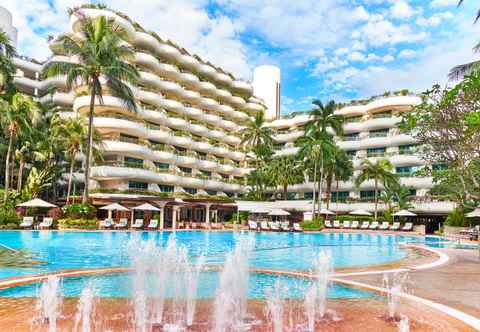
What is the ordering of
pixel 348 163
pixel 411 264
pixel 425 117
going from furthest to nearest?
pixel 348 163 < pixel 425 117 < pixel 411 264

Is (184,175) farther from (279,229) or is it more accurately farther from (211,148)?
(279,229)

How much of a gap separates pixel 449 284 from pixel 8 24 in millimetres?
63459

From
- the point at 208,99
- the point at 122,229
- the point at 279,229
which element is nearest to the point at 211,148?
the point at 208,99

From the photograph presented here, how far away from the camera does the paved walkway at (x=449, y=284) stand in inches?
333

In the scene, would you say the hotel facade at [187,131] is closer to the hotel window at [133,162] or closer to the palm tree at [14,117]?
the hotel window at [133,162]

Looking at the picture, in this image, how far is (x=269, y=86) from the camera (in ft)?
248

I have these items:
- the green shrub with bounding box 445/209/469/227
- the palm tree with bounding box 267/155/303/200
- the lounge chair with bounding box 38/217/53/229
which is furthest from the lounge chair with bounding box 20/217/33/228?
the green shrub with bounding box 445/209/469/227

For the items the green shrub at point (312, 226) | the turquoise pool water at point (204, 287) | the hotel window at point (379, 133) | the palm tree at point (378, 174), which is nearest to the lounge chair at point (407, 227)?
the palm tree at point (378, 174)

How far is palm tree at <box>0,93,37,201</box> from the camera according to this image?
109ft

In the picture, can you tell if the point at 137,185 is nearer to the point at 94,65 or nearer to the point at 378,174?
the point at 94,65

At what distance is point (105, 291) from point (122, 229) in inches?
1001

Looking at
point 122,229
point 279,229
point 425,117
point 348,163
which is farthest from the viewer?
point 348,163

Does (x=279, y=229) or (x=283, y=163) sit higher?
(x=283, y=163)

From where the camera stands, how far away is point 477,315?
735 cm
